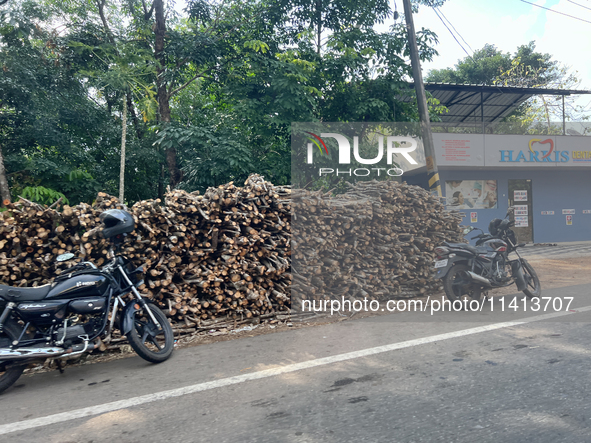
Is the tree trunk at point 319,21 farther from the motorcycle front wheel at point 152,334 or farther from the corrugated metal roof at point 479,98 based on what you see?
the motorcycle front wheel at point 152,334

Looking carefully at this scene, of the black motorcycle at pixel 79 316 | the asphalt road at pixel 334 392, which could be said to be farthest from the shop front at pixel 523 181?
the black motorcycle at pixel 79 316

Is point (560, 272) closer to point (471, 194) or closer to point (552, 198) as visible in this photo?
point (471, 194)

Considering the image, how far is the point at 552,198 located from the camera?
60.9 feet

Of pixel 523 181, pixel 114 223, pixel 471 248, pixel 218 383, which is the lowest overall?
pixel 218 383

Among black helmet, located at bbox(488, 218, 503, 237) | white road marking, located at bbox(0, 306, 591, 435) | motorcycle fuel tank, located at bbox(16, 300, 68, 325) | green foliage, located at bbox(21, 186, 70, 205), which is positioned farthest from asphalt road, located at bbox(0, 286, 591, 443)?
green foliage, located at bbox(21, 186, 70, 205)

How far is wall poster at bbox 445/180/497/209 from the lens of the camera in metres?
17.3

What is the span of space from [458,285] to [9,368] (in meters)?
5.83

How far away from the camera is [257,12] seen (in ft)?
42.1

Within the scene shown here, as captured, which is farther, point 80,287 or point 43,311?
point 80,287

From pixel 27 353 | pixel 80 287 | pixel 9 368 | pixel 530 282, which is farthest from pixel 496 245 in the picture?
pixel 9 368

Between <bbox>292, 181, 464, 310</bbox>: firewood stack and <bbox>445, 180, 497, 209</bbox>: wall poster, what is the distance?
9.37 meters

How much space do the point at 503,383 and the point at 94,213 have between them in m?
4.71

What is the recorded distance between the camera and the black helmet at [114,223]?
475 cm

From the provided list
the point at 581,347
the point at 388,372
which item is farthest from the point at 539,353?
the point at 388,372
